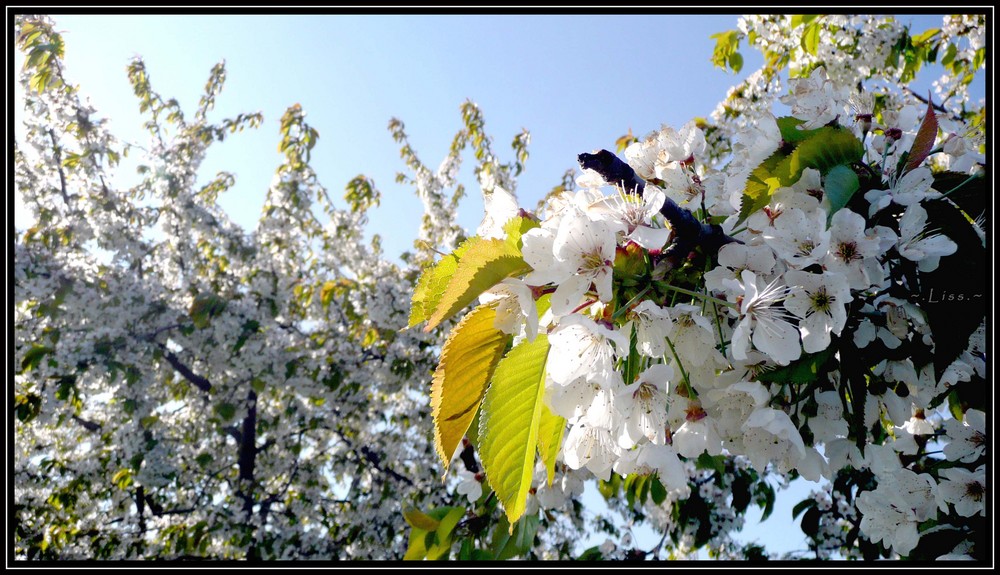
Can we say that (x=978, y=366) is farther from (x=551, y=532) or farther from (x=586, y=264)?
(x=551, y=532)

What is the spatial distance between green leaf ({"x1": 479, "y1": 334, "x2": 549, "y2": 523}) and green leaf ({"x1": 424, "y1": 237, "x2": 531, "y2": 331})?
12cm

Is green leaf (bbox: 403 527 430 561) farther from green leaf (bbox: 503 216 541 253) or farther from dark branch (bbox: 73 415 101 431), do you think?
dark branch (bbox: 73 415 101 431)

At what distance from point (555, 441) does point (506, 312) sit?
10.7 inches

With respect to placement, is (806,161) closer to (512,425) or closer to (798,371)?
(798,371)

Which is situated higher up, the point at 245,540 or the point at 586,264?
the point at 586,264

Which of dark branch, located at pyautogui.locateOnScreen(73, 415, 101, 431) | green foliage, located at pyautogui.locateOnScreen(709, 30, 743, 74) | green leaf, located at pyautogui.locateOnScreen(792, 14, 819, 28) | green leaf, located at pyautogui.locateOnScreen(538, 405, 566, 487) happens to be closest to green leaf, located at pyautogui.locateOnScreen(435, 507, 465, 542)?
green leaf, located at pyautogui.locateOnScreen(538, 405, 566, 487)

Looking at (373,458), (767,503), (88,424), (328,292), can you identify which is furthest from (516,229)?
(88,424)

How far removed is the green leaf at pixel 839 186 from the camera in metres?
0.89

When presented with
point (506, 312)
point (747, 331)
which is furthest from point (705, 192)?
point (506, 312)

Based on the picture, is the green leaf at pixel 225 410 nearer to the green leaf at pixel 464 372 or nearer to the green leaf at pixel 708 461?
the green leaf at pixel 708 461

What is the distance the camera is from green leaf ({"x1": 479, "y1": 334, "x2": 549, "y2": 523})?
86cm

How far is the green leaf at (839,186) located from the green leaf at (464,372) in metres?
0.51
